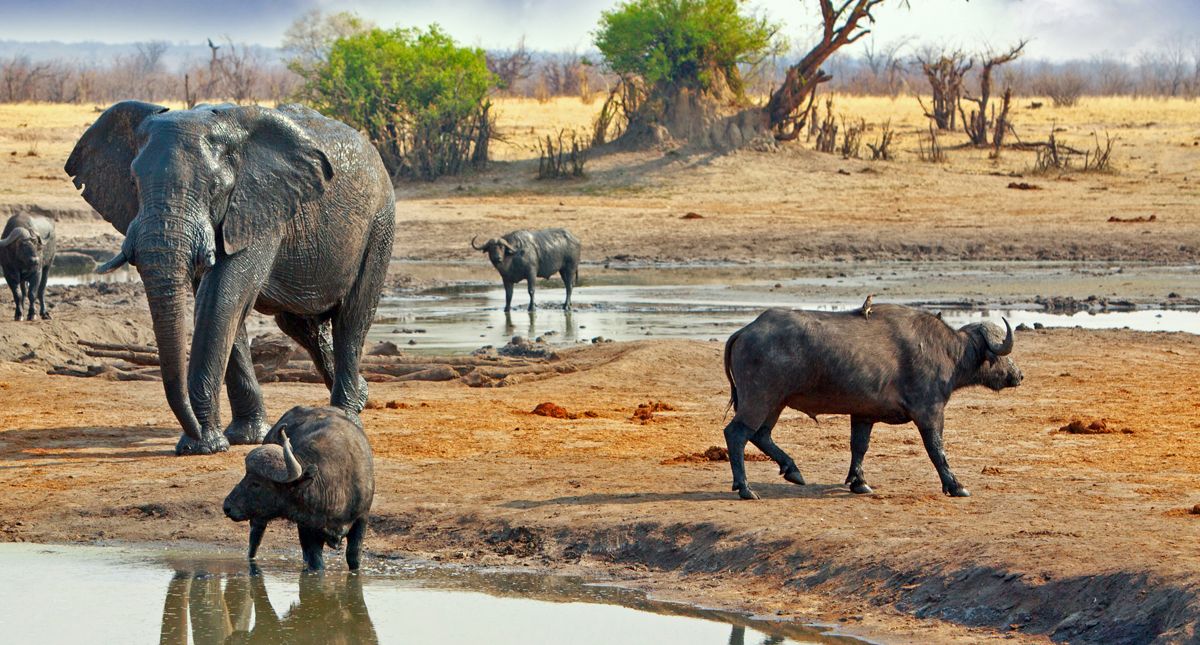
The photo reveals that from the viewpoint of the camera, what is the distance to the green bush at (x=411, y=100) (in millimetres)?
36219

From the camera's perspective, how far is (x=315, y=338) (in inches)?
449

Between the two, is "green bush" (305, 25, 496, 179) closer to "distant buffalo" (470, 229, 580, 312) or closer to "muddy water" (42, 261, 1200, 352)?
"muddy water" (42, 261, 1200, 352)

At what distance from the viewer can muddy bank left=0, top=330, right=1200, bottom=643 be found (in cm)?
705

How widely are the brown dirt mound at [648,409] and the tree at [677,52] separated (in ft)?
82.1

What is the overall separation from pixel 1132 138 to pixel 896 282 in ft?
62.8

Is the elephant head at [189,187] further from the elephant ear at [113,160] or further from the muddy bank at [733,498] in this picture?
the muddy bank at [733,498]

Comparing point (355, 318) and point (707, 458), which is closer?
point (707, 458)

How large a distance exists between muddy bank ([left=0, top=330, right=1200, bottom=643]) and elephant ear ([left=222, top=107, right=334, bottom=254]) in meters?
1.42

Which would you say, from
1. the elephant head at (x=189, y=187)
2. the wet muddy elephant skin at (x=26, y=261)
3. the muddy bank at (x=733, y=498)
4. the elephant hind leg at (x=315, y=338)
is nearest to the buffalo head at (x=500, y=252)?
the wet muddy elephant skin at (x=26, y=261)

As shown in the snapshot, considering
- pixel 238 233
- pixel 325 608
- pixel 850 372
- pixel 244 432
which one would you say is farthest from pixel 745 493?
pixel 244 432

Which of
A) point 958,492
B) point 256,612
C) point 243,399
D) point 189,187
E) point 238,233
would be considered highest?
point 189,187

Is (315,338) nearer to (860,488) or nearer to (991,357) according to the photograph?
(860,488)

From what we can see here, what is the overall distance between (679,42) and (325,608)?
101 feet

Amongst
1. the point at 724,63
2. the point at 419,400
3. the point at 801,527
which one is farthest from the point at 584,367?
the point at 724,63
